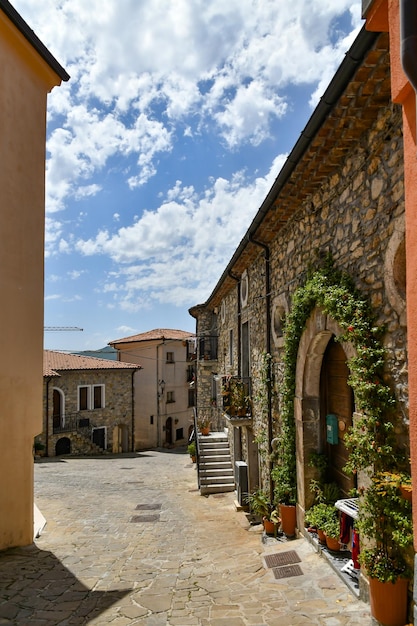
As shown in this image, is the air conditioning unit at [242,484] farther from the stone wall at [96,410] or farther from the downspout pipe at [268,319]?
the stone wall at [96,410]

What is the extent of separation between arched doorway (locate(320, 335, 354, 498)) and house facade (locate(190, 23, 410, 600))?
0.05 ft

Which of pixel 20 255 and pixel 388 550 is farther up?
pixel 20 255

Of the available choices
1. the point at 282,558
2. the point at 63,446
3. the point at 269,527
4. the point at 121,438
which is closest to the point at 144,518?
the point at 269,527

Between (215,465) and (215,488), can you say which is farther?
(215,465)

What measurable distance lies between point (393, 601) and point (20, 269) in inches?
278

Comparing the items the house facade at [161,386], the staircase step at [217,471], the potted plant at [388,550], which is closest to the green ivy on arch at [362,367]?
the potted plant at [388,550]

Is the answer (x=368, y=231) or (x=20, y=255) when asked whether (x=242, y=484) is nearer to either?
(x=20, y=255)

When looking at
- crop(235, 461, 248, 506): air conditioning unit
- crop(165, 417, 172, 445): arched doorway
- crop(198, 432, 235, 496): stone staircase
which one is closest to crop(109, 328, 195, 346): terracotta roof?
crop(165, 417, 172, 445): arched doorway

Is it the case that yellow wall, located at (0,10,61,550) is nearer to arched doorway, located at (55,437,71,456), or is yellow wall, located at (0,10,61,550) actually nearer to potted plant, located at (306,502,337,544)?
potted plant, located at (306,502,337,544)

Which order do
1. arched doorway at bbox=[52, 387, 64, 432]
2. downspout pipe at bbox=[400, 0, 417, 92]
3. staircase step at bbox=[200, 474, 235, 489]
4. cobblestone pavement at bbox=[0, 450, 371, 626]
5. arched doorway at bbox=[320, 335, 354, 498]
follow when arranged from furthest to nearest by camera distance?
arched doorway at bbox=[52, 387, 64, 432]
staircase step at bbox=[200, 474, 235, 489]
arched doorway at bbox=[320, 335, 354, 498]
cobblestone pavement at bbox=[0, 450, 371, 626]
downspout pipe at bbox=[400, 0, 417, 92]

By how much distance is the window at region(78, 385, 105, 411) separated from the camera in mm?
27531

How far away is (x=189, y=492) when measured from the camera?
14664 millimetres

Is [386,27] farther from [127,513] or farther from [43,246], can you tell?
[127,513]

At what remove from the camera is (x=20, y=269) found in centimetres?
776
